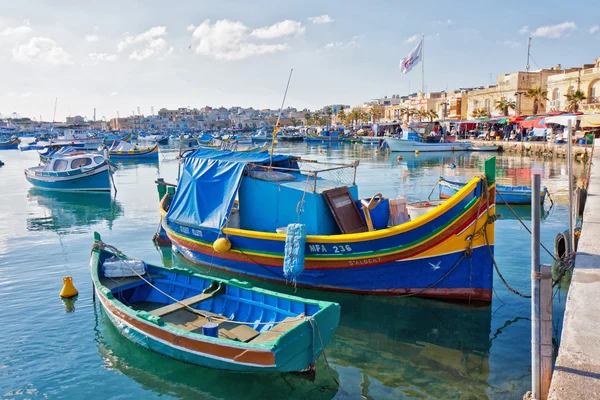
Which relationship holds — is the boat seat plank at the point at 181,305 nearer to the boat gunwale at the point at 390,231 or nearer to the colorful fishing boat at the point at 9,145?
the boat gunwale at the point at 390,231

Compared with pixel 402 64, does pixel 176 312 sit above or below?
below

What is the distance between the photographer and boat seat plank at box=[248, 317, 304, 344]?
27.4 feet

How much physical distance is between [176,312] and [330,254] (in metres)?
4.06

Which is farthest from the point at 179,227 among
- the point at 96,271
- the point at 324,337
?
the point at 324,337

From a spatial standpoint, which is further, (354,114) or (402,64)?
(354,114)

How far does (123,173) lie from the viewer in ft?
159

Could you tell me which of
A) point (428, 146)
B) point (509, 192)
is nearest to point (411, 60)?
point (428, 146)

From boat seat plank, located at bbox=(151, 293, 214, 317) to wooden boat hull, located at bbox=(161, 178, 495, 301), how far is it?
2.88 meters

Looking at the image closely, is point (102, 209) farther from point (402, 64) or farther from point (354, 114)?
point (354, 114)

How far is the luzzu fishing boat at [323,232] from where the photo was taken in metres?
Answer: 11.0

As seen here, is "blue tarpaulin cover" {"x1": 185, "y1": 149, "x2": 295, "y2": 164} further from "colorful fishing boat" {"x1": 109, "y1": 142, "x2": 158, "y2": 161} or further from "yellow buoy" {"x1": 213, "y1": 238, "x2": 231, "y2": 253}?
"colorful fishing boat" {"x1": 109, "y1": 142, "x2": 158, "y2": 161}

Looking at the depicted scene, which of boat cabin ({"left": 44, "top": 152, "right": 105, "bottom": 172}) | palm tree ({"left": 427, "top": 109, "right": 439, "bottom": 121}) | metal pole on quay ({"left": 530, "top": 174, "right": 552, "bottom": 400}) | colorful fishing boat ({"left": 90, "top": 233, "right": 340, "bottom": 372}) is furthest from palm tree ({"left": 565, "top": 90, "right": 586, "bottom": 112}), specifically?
metal pole on quay ({"left": 530, "top": 174, "right": 552, "bottom": 400})

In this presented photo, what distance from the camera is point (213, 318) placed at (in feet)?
31.5

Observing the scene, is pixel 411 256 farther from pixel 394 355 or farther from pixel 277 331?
pixel 277 331
